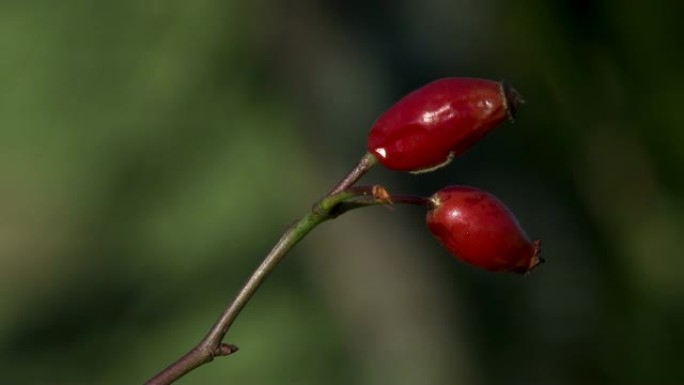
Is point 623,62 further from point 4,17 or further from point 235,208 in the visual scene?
point 4,17

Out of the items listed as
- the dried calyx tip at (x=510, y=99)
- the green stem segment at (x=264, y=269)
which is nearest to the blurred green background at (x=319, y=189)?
the dried calyx tip at (x=510, y=99)

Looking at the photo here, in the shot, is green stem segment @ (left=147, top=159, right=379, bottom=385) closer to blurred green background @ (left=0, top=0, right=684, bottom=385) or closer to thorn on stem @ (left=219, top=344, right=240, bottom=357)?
thorn on stem @ (left=219, top=344, right=240, bottom=357)

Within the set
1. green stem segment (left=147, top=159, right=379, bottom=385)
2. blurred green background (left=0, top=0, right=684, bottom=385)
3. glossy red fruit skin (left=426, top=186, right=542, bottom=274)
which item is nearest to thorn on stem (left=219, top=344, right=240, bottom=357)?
A: green stem segment (left=147, top=159, right=379, bottom=385)

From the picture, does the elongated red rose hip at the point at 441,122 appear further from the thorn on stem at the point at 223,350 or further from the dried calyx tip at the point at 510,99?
the thorn on stem at the point at 223,350

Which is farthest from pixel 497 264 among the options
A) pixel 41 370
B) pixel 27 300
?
pixel 27 300

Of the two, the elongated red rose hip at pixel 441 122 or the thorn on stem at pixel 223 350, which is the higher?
the elongated red rose hip at pixel 441 122

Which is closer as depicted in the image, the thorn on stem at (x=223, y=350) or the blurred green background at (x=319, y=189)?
the thorn on stem at (x=223, y=350)

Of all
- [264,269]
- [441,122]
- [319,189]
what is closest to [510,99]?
[441,122]
